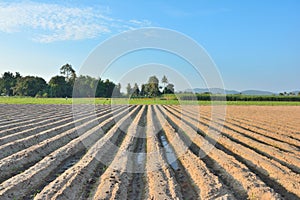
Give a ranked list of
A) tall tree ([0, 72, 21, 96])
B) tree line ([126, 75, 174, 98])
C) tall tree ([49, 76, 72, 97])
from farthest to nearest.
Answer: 1. tall tree ([0, 72, 21, 96])
2. tall tree ([49, 76, 72, 97])
3. tree line ([126, 75, 174, 98])

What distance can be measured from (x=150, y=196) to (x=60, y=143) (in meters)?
6.45

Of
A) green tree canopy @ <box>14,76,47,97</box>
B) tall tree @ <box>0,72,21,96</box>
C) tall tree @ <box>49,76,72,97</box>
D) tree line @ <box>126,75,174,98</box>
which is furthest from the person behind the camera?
tall tree @ <box>0,72,21,96</box>

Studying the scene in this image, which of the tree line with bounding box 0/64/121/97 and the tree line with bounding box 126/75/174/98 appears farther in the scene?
the tree line with bounding box 0/64/121/97

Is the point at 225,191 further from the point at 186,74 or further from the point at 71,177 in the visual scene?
the point at 186,74

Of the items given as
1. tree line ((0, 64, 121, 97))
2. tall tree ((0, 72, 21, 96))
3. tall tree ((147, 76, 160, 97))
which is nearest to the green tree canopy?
tree line ((0, 64, 121, 97))

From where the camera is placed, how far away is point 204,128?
17.1 meters

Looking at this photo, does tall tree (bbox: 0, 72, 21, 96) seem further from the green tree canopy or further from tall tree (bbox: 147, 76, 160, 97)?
tall tree (bbox: 147, 76, 160, 97)

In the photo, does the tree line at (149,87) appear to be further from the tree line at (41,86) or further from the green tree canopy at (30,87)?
the green tree canopy at (30,87)

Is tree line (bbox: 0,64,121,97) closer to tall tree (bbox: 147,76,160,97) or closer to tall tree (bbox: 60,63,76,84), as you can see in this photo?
tall tree (bbox: 60,63,76,84)

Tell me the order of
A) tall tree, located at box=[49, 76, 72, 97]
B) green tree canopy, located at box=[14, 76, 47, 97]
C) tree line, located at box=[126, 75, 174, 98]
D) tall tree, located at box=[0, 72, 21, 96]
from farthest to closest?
tall tree, located at box=[0, 72, 21, 96] → green tree canopy, located at box=[14, 76, 47, 97] → tall tree, located at box=[49, 76, 72, 97] → tree line, located at box=[126, 75, 174, 98]

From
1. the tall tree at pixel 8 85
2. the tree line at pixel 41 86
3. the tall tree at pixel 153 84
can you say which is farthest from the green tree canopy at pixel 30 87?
the tall tree at pixel 153 84

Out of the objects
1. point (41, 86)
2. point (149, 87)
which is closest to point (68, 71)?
point (41, 86)

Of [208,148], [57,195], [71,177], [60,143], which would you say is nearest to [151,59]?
[208,148]

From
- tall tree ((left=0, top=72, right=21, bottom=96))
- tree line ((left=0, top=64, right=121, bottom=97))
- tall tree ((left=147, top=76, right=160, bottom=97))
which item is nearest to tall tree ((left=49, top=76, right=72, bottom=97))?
tree line ((left=0, top=64, right=121, bottom=97))
